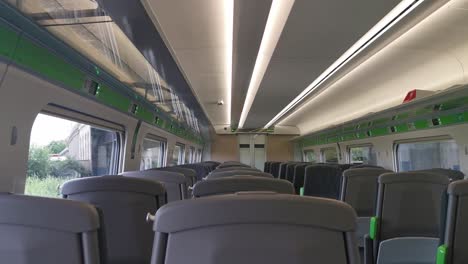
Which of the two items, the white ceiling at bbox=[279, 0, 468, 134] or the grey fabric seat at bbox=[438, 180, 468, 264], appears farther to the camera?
the white ceiling at bbox=[279, 0, 468, 134]

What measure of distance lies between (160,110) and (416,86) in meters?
4.80

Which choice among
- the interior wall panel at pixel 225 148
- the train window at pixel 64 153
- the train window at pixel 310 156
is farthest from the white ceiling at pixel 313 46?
the interior wall panel at pixel 225 148

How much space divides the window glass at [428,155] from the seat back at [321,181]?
6.38 ft

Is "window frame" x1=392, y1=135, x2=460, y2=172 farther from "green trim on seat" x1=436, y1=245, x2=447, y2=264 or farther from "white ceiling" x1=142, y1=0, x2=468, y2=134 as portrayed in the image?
"green trim on seat" x1=436, y1=245, x2=447, y2=264

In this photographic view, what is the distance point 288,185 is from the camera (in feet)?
8.29

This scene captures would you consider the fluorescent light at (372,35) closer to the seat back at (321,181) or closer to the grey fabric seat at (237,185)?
the seat back at (321,181)

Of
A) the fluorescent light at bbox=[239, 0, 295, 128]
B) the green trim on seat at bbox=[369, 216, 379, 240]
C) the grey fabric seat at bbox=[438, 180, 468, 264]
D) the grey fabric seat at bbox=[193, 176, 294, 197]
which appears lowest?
the green trim on seat at bbox=[369, 216, 379, 240]

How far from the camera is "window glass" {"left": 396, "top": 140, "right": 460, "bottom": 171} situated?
22.3ft

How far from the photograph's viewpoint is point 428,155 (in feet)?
25.3

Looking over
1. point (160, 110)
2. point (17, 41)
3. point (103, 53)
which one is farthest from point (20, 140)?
point (160, 110)

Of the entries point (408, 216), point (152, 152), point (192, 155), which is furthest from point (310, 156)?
point (408, 216)

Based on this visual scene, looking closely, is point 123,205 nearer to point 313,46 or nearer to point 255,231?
point 255,231

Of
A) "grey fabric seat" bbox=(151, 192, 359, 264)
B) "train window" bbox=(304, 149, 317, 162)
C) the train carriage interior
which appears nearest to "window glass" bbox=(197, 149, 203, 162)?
"train window" bbox=(304, 149, 317, 162)

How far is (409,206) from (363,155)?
8.71 meters
